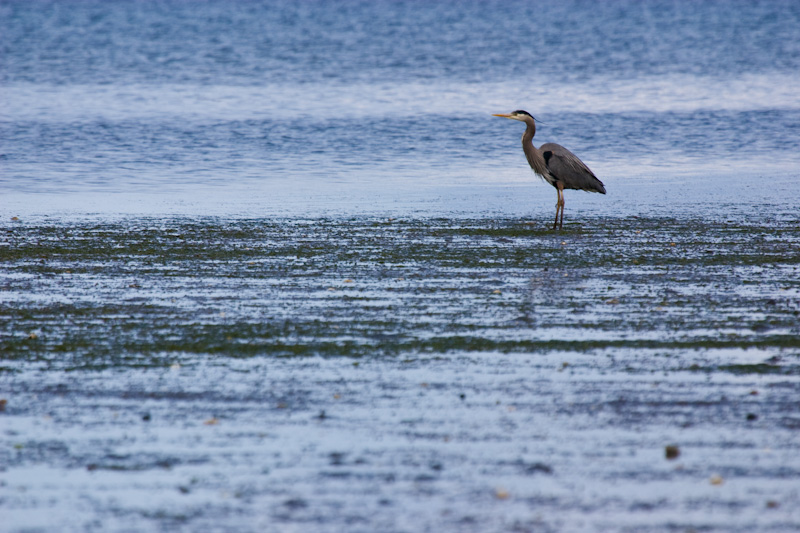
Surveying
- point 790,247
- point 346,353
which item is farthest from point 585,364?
point 790,247

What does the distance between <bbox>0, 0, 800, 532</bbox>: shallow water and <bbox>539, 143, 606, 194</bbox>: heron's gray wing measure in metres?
0.43

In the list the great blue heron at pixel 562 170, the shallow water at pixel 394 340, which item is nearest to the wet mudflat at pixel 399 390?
the shallow water at pixel 394 340

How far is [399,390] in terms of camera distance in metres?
6.13

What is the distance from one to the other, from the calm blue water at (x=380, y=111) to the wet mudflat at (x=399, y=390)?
5126 mm

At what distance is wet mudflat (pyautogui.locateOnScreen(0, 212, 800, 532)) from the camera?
469 centimetres

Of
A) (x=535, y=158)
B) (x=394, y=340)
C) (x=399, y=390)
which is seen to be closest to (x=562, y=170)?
(x=535, y=158)

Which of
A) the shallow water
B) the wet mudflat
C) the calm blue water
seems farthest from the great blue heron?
the wet mudflat

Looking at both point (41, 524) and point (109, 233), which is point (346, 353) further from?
point (109, 233)

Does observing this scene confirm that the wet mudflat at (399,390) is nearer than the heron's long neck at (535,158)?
Yes

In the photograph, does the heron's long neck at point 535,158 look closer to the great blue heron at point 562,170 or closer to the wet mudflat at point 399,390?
the great blue heron at point 562,170

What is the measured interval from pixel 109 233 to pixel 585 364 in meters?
6.81

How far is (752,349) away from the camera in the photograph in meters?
6.90

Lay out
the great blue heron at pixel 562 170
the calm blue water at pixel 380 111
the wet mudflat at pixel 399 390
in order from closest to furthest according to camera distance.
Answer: the wet mudflat at pixel 399 390 → the great blue heron at pixel 562 170 → the calm blue water at pixel 380 111

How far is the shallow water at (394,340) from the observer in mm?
4785
